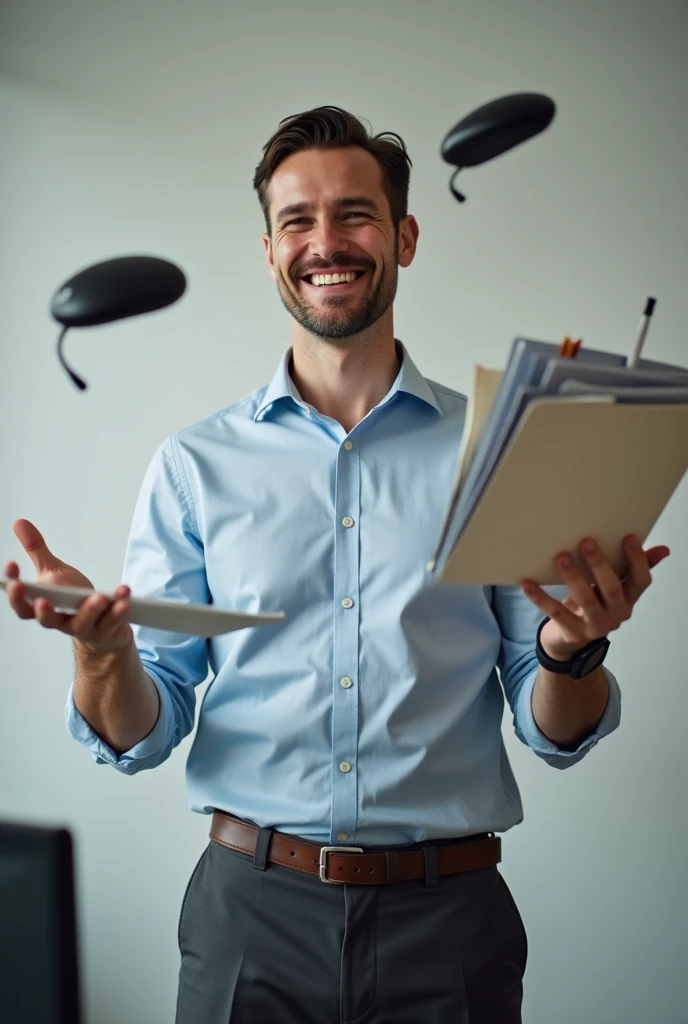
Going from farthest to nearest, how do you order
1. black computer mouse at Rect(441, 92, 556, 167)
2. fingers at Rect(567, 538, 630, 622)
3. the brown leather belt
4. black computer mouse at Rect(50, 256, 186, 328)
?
1. black computer mouse at Rect(441, 92, 556, 167)
2. black computer mouse at Rect(50, 256, 186, 328)
3. the brown leather belt
4. fingers at Rect(567, 538, 630, 622)

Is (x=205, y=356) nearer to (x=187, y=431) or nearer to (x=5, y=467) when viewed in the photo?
(x=5, y=467)

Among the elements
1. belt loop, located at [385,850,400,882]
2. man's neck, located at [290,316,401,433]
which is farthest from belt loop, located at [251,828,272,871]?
man's neck, located at [290,316,401,433]

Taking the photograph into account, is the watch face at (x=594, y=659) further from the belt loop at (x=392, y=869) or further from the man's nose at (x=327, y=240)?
the man's nose at (x=327, y=240)

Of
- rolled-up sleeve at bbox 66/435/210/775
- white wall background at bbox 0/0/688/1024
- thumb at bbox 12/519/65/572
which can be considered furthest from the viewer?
white wall background at bbox 0/0/688/1024

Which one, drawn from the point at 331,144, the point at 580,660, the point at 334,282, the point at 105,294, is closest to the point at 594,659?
the point at 580,660

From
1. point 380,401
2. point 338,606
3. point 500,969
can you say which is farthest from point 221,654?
point 500,969

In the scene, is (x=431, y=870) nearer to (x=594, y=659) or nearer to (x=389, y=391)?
(x=594, y=659)

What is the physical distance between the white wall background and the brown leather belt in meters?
0.86

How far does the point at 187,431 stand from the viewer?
5.19 feet

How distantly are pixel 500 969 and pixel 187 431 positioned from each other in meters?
0.90

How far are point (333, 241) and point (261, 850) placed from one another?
0.87 metres

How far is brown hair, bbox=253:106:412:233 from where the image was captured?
1567mm

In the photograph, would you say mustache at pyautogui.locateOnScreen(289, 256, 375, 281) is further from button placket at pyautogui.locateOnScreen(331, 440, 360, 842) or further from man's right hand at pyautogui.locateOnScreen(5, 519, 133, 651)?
man's right hand at pyautogui.locateOnScreen(5, 519, 133, 651)

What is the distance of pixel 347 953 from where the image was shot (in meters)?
1.30
